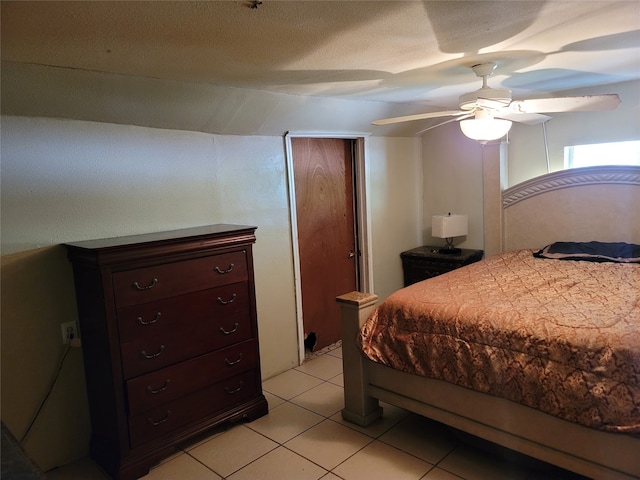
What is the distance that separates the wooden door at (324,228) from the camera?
3.87 metres

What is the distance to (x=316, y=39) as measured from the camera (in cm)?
191

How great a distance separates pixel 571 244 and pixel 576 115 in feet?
3.59

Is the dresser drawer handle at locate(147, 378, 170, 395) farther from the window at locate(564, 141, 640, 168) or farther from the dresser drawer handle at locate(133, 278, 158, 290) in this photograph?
the window at locate(564, 141, 640, 168)

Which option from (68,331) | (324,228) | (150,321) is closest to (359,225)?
(324,228)

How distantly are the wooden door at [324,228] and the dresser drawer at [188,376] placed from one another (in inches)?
43.4

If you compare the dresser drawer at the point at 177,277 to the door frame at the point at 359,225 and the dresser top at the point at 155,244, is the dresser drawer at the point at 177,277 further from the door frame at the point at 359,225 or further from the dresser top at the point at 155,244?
the door frame at the point at 359,225

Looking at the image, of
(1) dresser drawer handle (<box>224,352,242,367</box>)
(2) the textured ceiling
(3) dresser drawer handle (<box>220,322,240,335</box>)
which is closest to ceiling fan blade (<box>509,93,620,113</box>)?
(2) the textured ceiling

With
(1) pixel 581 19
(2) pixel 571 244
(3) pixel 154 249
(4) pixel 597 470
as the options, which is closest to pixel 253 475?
(3) pixel 154 249

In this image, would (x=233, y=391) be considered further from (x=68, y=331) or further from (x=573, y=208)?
(x=573, y=208)

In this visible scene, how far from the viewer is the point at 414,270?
4.68 meters

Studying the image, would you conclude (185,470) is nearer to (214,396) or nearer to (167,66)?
(214,396)

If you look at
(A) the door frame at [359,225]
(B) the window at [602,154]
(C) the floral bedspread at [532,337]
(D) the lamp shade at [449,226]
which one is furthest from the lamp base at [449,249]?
(C) the floral bedspread at [532,337]

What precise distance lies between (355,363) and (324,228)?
1.54 metres

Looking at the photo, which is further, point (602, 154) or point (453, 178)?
point (453, 178)
